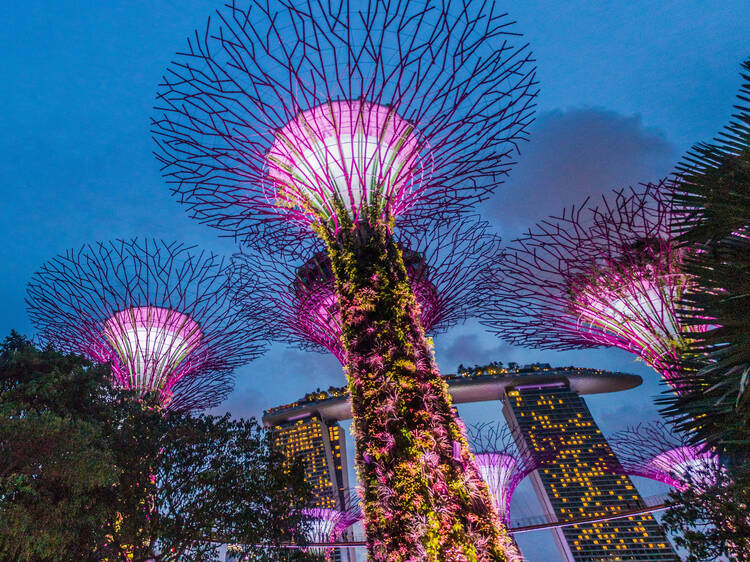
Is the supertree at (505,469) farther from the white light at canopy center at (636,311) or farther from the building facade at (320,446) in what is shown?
the building facade at (320,446)

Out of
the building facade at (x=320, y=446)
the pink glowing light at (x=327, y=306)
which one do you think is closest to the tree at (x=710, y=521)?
the pink glowing light at (x=327, y=306)

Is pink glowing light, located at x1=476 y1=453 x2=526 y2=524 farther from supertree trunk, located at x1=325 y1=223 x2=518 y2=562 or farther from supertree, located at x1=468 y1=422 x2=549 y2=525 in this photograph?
supertree trunk, located at x1=325 y1=223 x2=518 y2=562

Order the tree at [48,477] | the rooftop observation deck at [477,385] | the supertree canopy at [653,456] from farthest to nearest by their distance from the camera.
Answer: the rooftop observation deck at [477,385] → the supertree canopy at [653,456] → the tree at [48,477]

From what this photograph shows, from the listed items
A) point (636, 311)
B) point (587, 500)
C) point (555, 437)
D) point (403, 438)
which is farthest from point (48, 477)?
point (555, 437)

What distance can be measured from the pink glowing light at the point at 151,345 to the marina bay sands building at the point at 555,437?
153 feet

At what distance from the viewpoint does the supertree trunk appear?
16.9ft

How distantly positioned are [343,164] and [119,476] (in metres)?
7.10

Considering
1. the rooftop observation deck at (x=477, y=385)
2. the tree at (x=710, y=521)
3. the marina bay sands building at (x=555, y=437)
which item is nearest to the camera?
the tree at (x=710, y=521)

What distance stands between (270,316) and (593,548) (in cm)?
6845

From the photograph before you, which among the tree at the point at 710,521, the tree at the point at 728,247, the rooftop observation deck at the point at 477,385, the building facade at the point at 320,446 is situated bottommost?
the tree at the point at 710,521

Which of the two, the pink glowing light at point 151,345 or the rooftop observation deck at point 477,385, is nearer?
the pink glowing light at point 151,345

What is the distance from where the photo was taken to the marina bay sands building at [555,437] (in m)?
58.8

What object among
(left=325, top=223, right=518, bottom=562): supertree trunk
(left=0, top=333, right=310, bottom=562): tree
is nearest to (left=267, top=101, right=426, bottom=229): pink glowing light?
(left=325, top=223, right=518, bottom=562): supertree trunk

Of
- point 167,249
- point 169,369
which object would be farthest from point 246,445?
point 167,249
